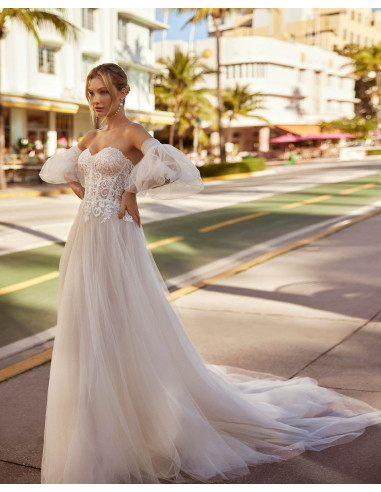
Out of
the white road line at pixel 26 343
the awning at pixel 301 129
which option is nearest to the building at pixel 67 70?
the awning at pixel 301 129

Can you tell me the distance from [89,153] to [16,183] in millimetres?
26912

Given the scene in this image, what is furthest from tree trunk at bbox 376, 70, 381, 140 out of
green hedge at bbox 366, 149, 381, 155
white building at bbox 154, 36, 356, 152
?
green hedge at bbox 366, 149, 381, 155

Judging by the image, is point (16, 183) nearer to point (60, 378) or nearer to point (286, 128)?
point (60, 378)

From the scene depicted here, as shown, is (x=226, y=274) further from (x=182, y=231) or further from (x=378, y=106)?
(x=378, y=106)

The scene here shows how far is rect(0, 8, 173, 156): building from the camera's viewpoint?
34219mm

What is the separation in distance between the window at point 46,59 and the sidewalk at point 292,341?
95.4ft

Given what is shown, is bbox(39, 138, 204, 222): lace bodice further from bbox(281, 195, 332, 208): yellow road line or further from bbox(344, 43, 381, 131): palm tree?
bbox(344, 43, 381, 131): palm tree

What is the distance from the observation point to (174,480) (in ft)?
12.1

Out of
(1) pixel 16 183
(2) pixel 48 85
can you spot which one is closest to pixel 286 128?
(2) pixel 48 85

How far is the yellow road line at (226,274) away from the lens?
548cm

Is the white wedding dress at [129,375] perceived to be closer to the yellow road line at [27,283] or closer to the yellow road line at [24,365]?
the yellow road line at [24,365]

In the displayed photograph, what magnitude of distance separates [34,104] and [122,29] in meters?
15.2

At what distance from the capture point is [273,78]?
73.7 m

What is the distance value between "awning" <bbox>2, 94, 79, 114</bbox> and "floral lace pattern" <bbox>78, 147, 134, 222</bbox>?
27972mm
